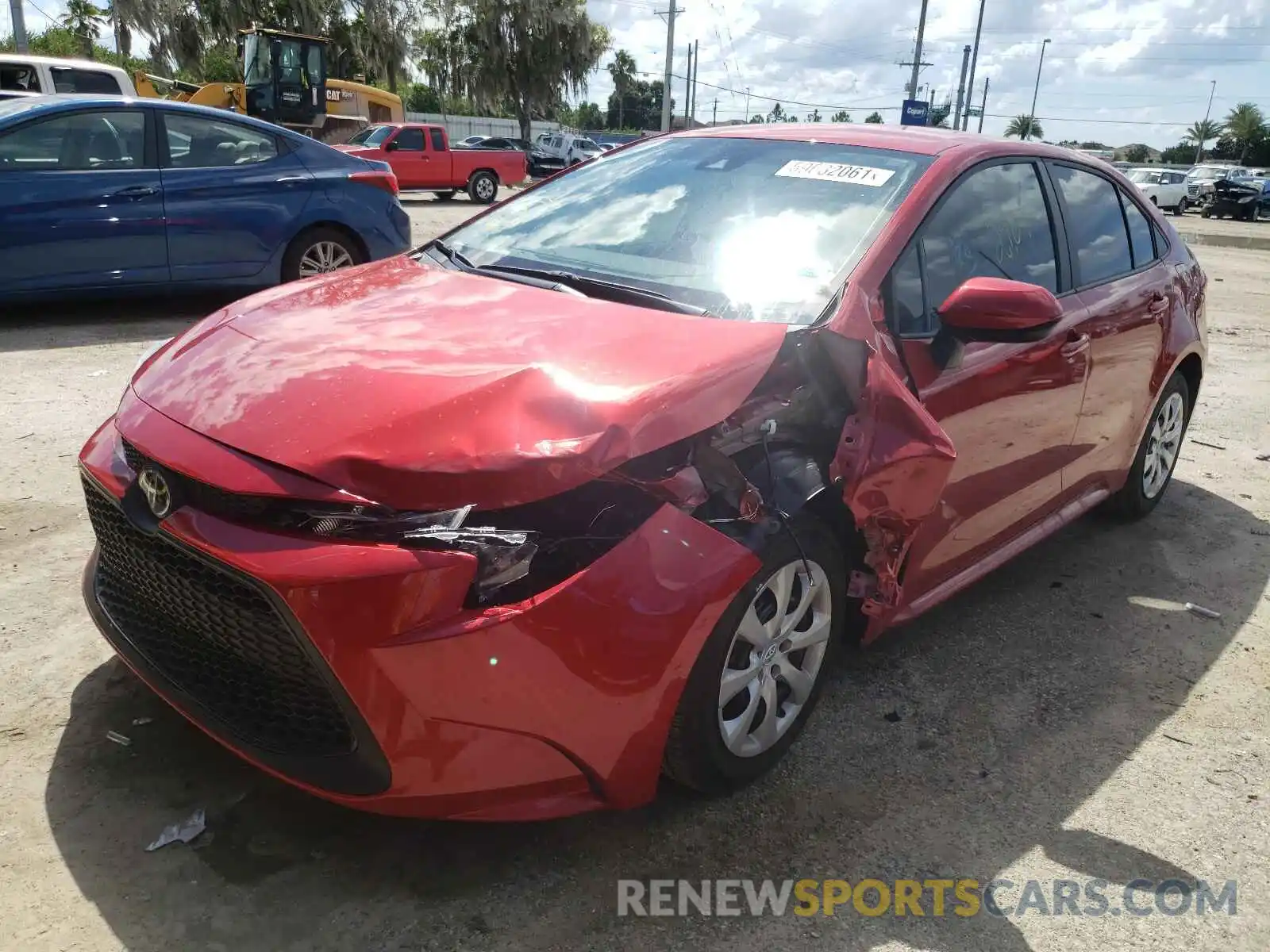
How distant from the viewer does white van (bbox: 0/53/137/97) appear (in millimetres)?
10727

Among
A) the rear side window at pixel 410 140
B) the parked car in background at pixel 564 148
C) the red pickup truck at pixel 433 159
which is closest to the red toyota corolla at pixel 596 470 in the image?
the red pickup truck at pixel 433 159

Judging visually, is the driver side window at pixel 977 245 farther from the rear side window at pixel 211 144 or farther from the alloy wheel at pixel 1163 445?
the rear side window at pixel 211 144

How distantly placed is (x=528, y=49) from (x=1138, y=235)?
4675 cm

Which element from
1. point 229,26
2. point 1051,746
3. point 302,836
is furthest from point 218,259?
point 229,26

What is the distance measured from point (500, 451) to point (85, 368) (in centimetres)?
494

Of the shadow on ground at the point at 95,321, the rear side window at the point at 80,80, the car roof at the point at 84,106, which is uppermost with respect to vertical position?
the rear side window at the point at 80,80

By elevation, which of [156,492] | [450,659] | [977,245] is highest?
[977,245]

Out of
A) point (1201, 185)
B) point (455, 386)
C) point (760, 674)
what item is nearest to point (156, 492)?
point (455, 386)

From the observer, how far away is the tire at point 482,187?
22656mm

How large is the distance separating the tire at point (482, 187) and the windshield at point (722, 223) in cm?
2007

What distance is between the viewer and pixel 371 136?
2125 centimetres

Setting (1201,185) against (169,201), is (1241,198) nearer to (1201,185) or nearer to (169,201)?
(1201,185)

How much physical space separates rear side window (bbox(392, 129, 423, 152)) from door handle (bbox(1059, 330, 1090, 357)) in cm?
1964

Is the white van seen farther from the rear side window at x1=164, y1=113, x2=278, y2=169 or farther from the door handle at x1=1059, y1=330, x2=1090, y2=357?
the door handle at x1=1059, y1=330, x2=1090, y2=357
